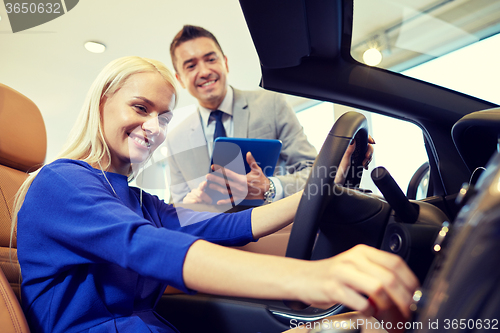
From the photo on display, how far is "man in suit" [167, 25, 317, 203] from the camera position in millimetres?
1269

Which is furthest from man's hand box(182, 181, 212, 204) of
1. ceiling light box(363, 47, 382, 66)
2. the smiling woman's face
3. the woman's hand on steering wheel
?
the woman's hand on steering wheel

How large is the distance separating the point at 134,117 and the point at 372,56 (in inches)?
25.5

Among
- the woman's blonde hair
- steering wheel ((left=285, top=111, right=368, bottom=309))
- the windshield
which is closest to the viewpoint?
steering wheel ((left=285, top=111, right=368, bottom=309))

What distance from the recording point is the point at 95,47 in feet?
11.1

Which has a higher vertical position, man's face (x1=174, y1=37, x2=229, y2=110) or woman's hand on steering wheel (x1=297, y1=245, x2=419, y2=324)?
man's face (x1=174, y1=37, x2=229, y2=110)

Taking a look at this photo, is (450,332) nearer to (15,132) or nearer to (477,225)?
(477,225)

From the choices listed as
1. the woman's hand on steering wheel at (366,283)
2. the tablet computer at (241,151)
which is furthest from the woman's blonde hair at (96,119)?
the woman's hand on steering wheel at (366,283)

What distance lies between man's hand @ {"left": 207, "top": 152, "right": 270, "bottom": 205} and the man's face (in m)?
0.65

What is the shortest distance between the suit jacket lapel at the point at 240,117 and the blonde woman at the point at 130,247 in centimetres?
71

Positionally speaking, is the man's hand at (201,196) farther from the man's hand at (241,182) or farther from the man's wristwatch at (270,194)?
the man's wristwatch at (270,194)

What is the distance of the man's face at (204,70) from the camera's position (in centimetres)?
163

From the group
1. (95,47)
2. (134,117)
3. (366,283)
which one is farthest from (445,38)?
(95,47)

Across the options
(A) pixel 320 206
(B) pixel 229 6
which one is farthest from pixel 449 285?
(B) pixel 229 6

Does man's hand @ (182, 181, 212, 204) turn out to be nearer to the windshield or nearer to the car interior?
the car interior
